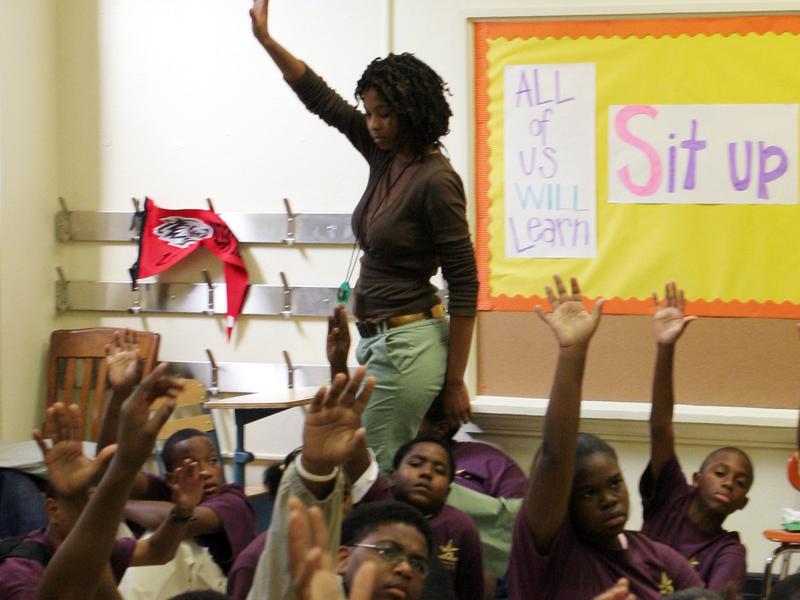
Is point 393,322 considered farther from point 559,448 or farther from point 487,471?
point 559,448

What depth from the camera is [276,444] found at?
4465 mm

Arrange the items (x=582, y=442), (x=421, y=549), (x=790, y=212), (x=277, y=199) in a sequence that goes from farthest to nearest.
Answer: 1. (x=277, y=199)
2. (x=790, y=212)
3. (x=582, y=442)
4. (x=421, y=549)

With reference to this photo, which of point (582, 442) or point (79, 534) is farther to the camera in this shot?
point (582, 442)

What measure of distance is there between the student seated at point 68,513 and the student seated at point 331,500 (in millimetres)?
333

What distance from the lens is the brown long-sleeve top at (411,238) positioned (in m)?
2.89

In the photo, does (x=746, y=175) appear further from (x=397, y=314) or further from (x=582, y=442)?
(x=582, y=442)

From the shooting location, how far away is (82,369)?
458cm

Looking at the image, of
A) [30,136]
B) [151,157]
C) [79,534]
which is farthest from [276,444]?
[79,534]

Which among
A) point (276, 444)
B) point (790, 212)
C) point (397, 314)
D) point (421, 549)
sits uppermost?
point (790, 212)

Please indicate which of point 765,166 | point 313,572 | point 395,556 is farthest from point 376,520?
point 765,166

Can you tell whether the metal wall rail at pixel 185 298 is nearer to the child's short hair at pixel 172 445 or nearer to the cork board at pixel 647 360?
the cork board at pixel 647 360

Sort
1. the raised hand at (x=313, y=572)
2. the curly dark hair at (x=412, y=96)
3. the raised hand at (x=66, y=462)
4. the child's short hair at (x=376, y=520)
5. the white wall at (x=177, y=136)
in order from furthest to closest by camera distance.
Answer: the white wall at (x=177, y=136) < the curly dark hair at (x=412, y=96) < the child's short hair at (x=376, y=520) < the raised hand at (x=66, y=462) < the raised hand at (x=313, y=572)

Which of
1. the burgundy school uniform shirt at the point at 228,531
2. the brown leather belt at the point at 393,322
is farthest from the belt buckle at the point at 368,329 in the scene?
the burgundy school uniform shirt at the point at 228,531

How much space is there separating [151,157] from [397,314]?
2023mm
